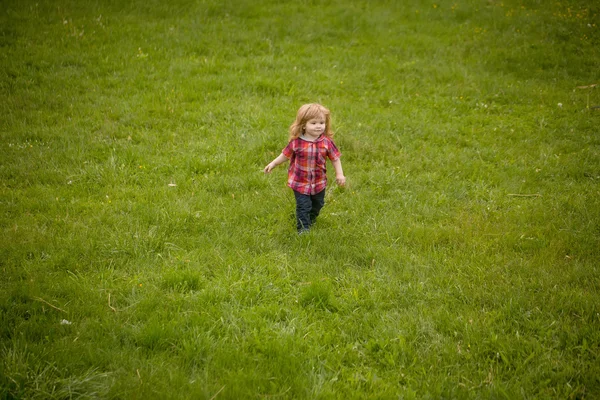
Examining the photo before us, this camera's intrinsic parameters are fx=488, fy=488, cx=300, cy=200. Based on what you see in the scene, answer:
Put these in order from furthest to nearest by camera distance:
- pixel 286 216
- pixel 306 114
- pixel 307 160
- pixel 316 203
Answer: pixel 286 216 → pixel 316 203 → pixel 307 160 → pixel 306 114

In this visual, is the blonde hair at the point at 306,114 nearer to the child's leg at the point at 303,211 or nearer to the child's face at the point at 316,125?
the child's face at the point at 316,125

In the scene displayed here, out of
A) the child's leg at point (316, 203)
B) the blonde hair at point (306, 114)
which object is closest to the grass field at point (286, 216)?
the child's leg at point (316, 203)

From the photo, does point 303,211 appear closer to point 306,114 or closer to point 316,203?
point 316,203

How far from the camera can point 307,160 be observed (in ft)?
20.5

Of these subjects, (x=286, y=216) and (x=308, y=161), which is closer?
(x=308, y=161)

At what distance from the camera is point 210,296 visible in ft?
16.4

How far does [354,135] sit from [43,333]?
6.21 m

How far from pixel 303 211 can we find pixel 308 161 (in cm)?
65

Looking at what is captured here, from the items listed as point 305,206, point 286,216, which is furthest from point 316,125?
point 286,216

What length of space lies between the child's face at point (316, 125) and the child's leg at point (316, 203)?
820 mm

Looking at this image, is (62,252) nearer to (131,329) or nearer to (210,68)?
(131,329)

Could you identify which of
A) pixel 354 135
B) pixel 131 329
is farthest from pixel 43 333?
pixel 354 135

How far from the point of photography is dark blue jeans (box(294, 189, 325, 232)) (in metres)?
6.32

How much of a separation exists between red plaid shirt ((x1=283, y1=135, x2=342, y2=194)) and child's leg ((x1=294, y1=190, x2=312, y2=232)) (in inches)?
3.7
